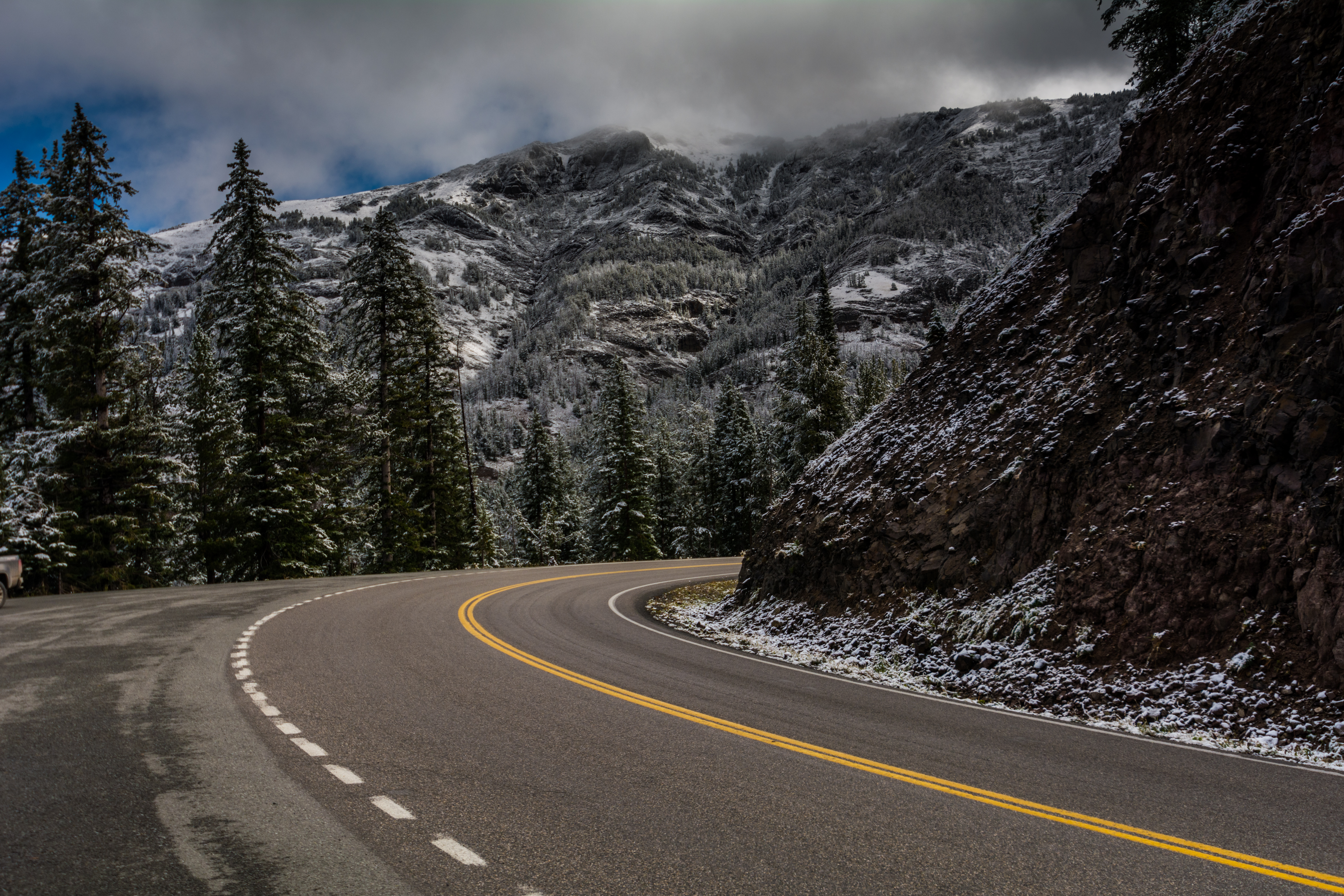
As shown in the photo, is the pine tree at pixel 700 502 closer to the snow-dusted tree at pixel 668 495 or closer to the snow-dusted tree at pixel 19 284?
the snow-dusted tree at pixel 668 495

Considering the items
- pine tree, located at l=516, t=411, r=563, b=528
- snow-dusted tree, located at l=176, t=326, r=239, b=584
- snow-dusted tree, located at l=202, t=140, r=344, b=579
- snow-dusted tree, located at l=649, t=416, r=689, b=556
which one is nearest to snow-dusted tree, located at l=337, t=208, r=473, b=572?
snow-dusted tree, located at l=202, t=140, r=344, b=579

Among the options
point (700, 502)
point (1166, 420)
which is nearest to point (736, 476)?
point (700, 502)

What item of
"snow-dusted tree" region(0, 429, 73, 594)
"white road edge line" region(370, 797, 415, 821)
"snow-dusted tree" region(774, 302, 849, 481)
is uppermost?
"snow-dusted tree" region(774, 302, 849, 481)

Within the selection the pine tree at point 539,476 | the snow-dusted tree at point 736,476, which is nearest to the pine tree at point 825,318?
the snow-dusted tree at point 736,476

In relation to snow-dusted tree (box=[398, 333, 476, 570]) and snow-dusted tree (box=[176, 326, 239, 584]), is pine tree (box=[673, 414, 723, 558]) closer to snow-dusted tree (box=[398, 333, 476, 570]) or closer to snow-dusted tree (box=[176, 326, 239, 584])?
snow-dusted tree (box=[398, 333, 476, 570])

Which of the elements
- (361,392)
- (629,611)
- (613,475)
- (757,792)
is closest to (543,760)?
(757,792)

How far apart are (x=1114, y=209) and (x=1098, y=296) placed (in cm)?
230

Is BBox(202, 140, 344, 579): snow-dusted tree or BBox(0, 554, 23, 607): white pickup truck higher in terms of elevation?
BBox(202, 140, 344, 579): snow-dusted tree

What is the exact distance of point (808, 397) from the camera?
41219 millimetres

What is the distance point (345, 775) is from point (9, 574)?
1604 cm

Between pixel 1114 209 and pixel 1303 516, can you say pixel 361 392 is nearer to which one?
pixel 1114 209

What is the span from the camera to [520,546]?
57.2m

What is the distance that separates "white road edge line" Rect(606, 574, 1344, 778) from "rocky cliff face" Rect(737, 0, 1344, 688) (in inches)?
68.3

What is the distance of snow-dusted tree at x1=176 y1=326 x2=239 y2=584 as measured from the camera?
2367 centimetres
